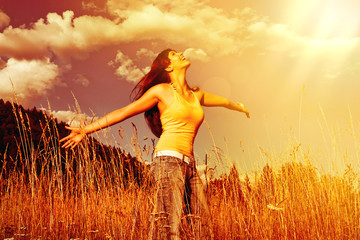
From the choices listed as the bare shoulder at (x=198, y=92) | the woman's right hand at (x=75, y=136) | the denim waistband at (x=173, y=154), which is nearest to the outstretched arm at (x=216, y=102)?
the bare shoulder at (x=198, y=92)

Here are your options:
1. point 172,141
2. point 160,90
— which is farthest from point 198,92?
point 172,141

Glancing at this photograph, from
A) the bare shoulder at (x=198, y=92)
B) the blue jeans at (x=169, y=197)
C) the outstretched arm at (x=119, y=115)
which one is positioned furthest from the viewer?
the bare shoulder at (x=198, y=92)

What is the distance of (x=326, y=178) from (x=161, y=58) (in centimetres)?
241

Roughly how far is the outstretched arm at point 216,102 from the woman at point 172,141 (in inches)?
11.5

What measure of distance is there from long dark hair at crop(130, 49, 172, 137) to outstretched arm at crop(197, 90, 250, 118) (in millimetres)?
391

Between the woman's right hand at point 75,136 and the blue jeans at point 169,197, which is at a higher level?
the woman's right hand at point 75,136

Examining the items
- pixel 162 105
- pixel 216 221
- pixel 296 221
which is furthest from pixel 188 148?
pixel 296 221

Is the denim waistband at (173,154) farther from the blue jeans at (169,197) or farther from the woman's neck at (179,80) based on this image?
the woman's neck at (179,80)

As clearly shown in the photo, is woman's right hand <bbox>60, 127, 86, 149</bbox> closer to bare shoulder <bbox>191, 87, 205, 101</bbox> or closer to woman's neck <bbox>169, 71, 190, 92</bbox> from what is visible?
woman's neck <bbox>169, 71, 190, 92</bbox>

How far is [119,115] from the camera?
253 centimetres

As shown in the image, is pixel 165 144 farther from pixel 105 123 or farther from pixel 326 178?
pixel 326 178

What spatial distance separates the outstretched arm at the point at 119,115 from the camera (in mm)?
2531

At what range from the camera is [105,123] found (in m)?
2.52

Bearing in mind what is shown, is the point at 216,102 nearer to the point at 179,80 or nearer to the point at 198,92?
the point at 198,92
